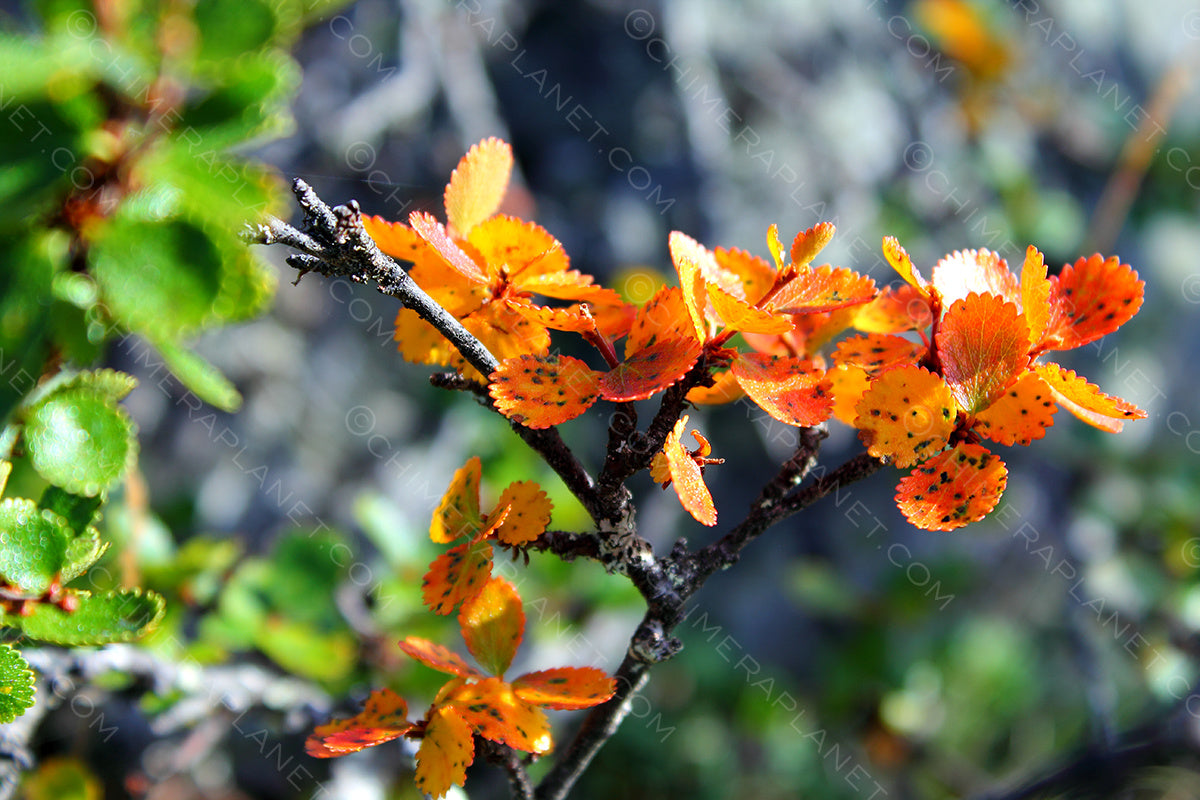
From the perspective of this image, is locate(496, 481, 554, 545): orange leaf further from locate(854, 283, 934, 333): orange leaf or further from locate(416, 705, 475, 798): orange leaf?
locate(854, 283, 934, 333): orange leaf

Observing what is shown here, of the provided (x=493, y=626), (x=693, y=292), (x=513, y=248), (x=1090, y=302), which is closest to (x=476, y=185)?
(x=513, y=248)

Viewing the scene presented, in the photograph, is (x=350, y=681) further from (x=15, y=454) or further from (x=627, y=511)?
(x=627, y=511)

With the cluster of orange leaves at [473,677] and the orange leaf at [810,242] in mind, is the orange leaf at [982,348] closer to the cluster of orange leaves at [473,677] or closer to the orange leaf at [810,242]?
the orange leaf at [810,242]

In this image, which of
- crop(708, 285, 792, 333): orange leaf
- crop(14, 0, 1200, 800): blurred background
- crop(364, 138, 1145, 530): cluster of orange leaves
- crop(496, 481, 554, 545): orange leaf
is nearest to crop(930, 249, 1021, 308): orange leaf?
crop(364, 138, 1145, 530): cluster of orange leaves

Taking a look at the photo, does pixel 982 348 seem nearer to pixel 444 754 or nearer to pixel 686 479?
pixel 686 479

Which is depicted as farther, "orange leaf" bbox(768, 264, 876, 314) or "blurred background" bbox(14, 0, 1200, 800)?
"blurred background" bbox(14, 0, 1200, 800)

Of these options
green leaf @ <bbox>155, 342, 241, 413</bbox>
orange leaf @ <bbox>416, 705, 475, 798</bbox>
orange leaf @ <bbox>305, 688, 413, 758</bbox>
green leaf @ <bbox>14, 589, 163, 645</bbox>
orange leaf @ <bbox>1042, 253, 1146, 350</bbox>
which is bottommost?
green leaf @ <bbox>14, 589, 163, 645</bbox>
